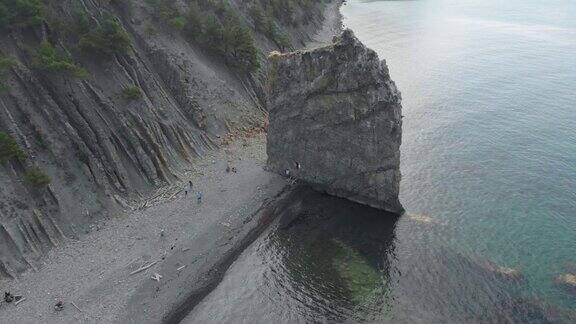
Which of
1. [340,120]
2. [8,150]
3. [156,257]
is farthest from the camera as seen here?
[340,120]

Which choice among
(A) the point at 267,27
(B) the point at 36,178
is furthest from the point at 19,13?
(A) the point at 267,27

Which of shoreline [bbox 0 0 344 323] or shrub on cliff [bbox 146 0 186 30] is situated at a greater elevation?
shrub on cliff [bbox 146 0 186 30]

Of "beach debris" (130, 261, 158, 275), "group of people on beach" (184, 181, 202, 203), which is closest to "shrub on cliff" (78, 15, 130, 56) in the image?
"group of people on beach" (184, 181, 202, 203)

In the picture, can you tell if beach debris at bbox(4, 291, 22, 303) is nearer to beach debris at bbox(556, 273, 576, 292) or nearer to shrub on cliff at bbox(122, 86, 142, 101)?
shrub on cliff at bbox(122, 86, 142, 101)

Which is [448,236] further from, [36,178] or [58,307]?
[36,178]

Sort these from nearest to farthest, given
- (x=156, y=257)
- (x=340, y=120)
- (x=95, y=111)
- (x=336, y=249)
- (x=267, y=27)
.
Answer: (x=156, y=257) → (x=336, y=249) → (x=340, y=120) → (x=95, y=111) → (x=267, y=27)

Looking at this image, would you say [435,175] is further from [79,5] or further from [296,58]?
[79,5]

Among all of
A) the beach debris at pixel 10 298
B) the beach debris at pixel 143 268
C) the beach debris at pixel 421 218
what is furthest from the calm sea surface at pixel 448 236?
the beach debris at pixel 10 298
